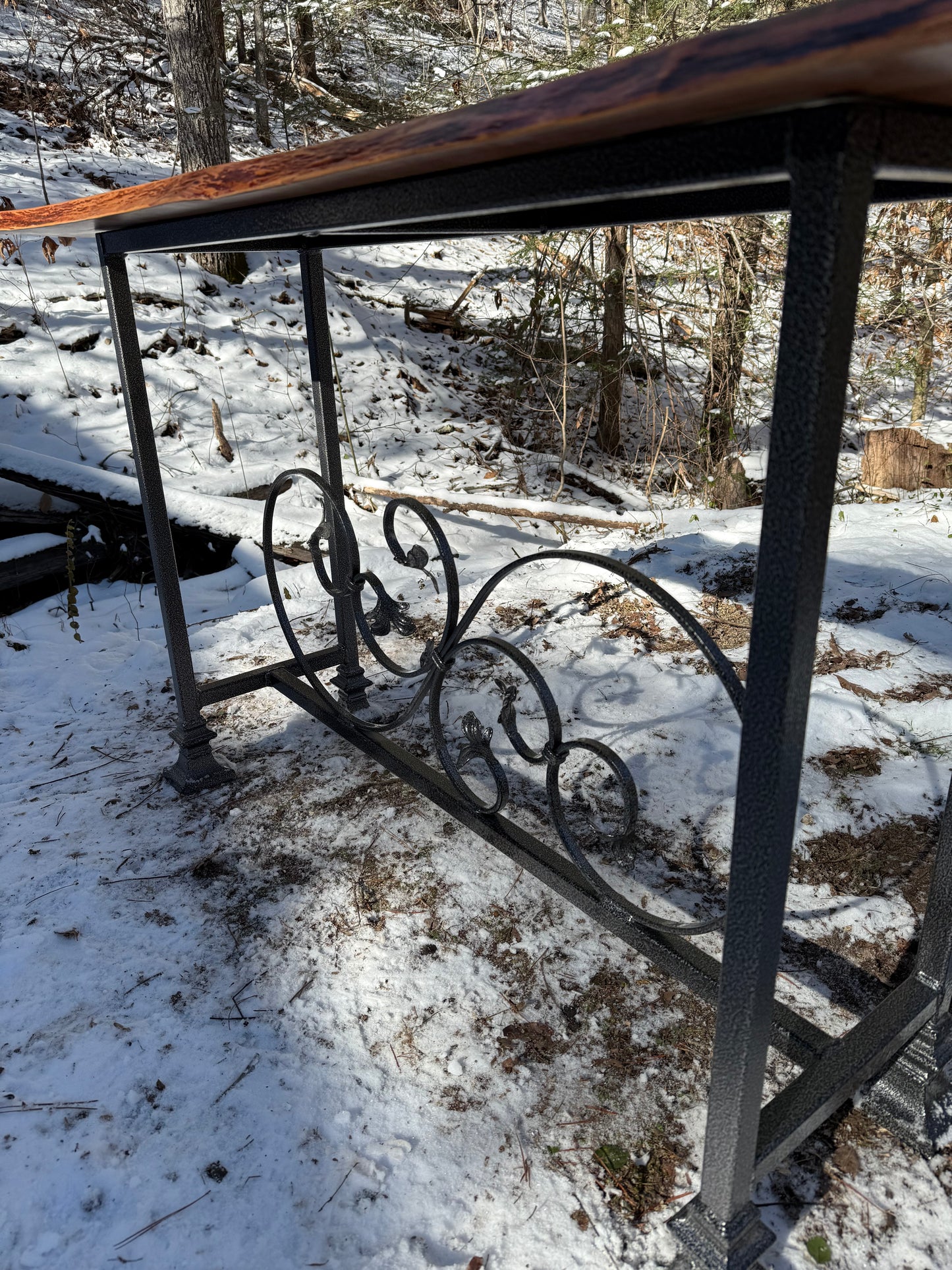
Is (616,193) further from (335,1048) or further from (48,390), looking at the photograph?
(48,390)

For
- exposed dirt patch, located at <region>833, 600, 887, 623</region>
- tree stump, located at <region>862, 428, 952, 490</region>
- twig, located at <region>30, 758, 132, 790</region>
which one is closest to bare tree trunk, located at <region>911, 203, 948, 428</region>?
tree stump, located at <region>862, 428, 952, 490</region>

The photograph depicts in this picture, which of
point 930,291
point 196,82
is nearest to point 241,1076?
point 930,291

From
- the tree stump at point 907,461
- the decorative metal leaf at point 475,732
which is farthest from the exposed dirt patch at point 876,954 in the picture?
the tree stump at point 907,461

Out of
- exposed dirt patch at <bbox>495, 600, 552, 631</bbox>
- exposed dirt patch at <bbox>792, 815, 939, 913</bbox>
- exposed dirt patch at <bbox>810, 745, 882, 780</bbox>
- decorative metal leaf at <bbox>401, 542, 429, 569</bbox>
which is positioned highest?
decorative metal leaf at <bbox>401, 542, 429, 569</bbox>

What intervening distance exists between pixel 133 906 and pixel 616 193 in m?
1.83

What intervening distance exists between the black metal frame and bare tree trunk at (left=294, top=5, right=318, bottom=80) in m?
9.68

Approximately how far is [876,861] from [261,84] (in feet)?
33.2

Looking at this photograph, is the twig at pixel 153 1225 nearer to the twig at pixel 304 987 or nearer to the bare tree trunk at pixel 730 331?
the twig at pixel 304 987

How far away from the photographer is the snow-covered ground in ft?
4.26

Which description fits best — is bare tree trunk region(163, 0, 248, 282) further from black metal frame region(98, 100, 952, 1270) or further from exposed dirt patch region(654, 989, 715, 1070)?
exposed dirt patch region(654, 989, 715, 1070)

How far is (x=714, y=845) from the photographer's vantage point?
2107mm

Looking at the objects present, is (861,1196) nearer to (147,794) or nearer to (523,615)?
(147,794)

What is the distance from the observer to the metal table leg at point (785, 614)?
28.5 inches

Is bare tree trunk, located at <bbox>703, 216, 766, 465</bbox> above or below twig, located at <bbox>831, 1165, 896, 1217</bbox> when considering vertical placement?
above
